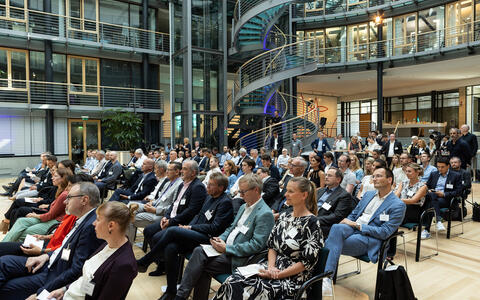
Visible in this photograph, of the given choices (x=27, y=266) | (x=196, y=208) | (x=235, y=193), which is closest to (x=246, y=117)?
(x=235, y=193)

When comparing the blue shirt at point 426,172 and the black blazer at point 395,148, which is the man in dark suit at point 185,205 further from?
the black blazer at point 395,148

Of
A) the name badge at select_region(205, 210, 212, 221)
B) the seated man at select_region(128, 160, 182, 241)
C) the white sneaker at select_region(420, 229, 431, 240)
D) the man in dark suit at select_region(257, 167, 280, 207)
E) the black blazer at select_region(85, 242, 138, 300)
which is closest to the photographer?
the black blazer at select_region(85, 242, 138, 300)

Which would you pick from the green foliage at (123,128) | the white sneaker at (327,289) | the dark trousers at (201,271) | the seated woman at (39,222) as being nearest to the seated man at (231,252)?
the dark trousers at (201,271)

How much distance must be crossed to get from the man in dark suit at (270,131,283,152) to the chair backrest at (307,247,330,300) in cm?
918

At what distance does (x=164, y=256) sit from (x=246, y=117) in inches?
513

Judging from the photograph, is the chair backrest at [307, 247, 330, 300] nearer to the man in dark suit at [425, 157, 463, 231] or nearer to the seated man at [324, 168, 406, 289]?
the seated man at [324, 168, 406, 289]

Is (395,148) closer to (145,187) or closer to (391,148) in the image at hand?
(391,148)

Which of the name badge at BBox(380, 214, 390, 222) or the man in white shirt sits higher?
the man in white shirt

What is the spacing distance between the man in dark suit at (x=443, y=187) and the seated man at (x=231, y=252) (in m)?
3.39

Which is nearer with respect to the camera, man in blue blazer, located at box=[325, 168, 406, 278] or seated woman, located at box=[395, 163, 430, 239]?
man in blue blazer, located at box=[325, 168, 406, 278]

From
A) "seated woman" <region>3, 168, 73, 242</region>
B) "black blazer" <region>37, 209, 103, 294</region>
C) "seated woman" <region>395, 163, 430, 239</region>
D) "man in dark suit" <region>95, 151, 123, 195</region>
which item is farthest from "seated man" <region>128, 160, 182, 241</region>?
"seated woman" <region>395, 163, 430, 239</region>

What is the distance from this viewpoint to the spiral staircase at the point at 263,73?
12750mm

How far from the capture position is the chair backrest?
2.38m

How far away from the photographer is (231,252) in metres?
2.83
